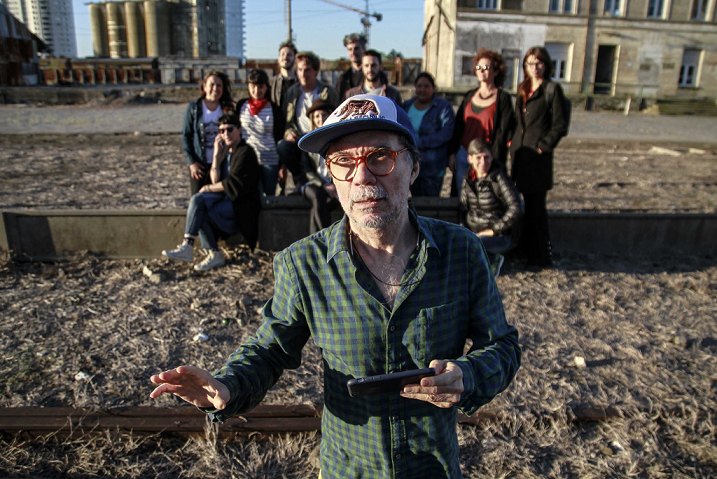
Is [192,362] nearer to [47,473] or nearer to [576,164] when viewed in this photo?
[47,473]

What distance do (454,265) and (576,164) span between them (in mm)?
11469

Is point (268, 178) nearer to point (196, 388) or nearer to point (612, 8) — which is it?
point (196, 388)

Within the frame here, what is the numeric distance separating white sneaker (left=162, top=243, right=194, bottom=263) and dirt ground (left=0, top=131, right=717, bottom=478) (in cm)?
21

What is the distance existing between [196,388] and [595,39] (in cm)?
3853

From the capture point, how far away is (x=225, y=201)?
5629 millimetres

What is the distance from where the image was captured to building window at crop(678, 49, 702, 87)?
34.9m

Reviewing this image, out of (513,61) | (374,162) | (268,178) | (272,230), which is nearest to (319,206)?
(272,230)

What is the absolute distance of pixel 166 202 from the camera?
784cm

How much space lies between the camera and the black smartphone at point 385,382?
4.35 feet

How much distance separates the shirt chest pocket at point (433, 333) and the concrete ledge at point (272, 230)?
13.8 ft

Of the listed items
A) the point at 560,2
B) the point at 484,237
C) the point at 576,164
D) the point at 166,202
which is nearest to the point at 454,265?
the point at 484,237

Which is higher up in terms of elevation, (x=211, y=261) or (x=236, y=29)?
(x=236, y=29)

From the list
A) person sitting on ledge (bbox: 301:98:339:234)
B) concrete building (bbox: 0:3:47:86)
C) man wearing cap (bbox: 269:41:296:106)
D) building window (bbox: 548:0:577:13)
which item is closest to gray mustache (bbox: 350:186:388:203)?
person sitting on ledge (bbox: 301:98:339:234)

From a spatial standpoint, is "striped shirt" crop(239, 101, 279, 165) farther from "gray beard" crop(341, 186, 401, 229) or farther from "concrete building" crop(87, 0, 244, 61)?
"concrete building" crop(87, 0, 244, 61)
